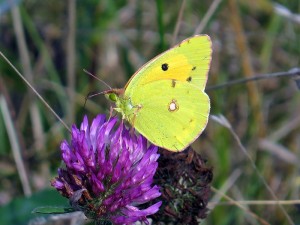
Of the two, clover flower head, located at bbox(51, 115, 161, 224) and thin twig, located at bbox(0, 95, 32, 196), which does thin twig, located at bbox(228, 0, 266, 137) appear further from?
clover flower head, located at bbox(51, 115, 161, 224)

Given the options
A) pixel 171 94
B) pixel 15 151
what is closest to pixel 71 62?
pixel 15 151

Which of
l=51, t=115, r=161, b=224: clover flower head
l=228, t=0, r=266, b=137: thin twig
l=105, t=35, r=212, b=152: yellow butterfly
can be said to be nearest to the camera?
l=51, t=115, r=161, b=224: clover flower head

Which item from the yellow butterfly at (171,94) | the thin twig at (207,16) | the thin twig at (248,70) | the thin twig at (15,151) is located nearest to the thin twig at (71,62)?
the thin twig at (15,151)

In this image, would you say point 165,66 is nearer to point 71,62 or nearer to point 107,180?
point 107,180

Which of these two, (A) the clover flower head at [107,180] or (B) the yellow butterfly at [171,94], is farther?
(B) the yellow butterfly at [171,94]

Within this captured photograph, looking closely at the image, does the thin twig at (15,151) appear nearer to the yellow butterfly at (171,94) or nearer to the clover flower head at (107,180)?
the yellow butterfly at (171,94)

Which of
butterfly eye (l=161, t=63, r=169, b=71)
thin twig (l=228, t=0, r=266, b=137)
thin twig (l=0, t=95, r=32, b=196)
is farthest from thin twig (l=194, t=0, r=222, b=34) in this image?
thin twig (l=0, t=95, r=32, b=196)
